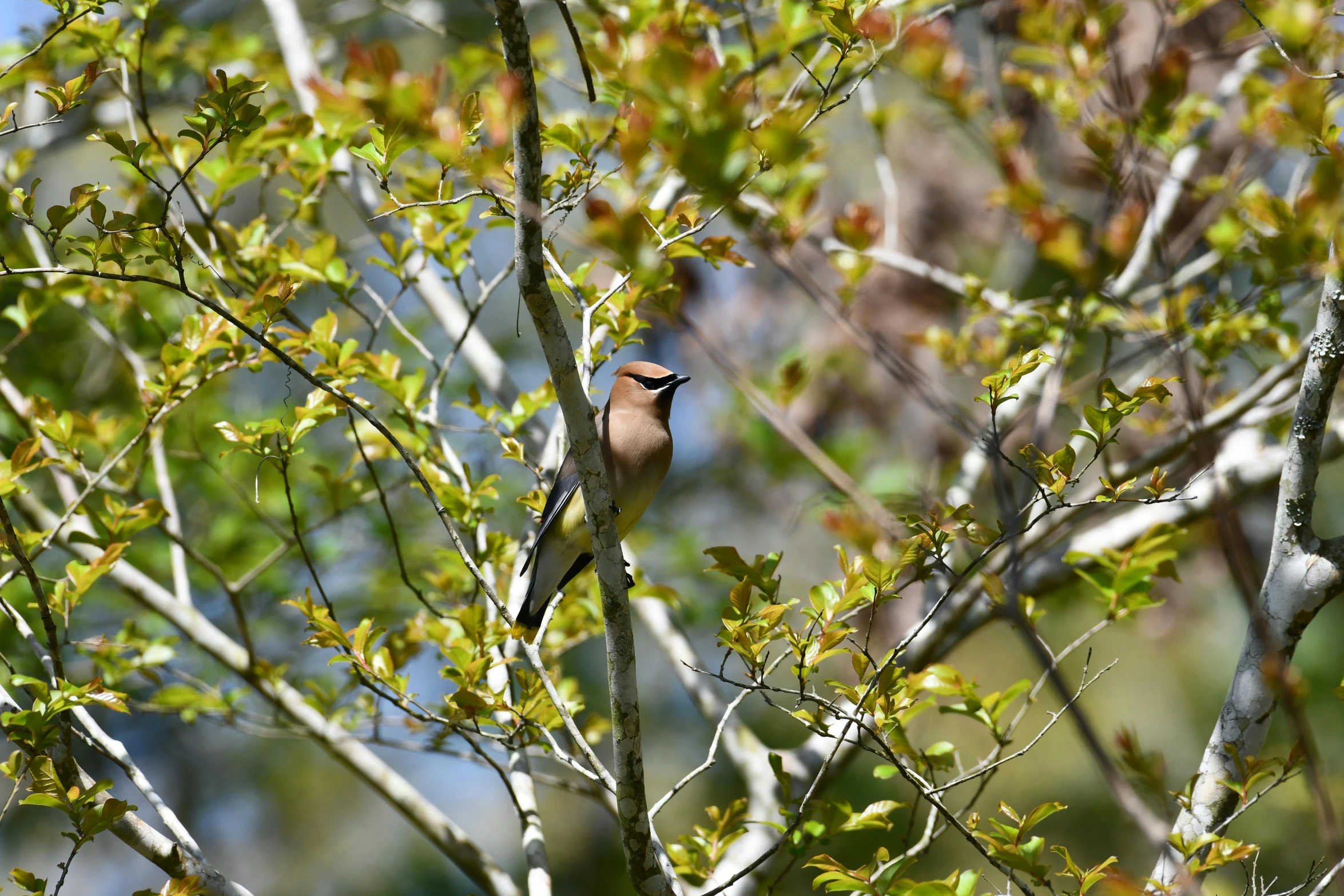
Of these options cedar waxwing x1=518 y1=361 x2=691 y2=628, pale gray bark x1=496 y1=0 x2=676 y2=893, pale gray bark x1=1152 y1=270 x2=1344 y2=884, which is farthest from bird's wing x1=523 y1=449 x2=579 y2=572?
pale gray bark x1=1152 y1=270 x2=1344 y2=884

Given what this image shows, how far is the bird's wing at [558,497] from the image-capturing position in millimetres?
3582

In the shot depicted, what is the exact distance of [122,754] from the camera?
119 inches

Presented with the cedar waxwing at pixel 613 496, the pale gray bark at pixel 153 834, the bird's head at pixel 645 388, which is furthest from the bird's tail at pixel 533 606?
the pale gray bark at pixel 153 834

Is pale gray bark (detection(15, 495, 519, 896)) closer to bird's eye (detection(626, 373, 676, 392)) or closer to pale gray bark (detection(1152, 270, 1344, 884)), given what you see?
bird's eye (detection(626, 373, 676, 392))

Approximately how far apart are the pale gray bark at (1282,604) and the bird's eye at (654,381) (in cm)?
205

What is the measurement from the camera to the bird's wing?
3.58 meters

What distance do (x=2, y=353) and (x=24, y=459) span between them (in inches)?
58.4

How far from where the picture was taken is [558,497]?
12.0 feet

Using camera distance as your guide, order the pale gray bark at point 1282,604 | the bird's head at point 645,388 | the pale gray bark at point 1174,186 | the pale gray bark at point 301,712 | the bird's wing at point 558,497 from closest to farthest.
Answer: the pale gray bark at point 1282,604, the bird's wing at point 558,497, the pale gray bark at point 301,712, the bird's head at point 645,388, the pale gray bark at point 1174,186

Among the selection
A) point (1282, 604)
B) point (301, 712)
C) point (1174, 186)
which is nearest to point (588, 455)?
point (1282, 604)

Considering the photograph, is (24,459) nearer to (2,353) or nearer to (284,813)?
(2,353)

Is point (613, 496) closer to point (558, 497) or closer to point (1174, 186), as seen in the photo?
point (558, 497)

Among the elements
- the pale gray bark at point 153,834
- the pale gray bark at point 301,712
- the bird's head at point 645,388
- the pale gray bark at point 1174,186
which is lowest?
the pale gray bark at point 153,834

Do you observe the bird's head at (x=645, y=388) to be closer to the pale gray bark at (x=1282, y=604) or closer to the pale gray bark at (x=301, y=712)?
the pale gray bark at (x=301, y=712)
